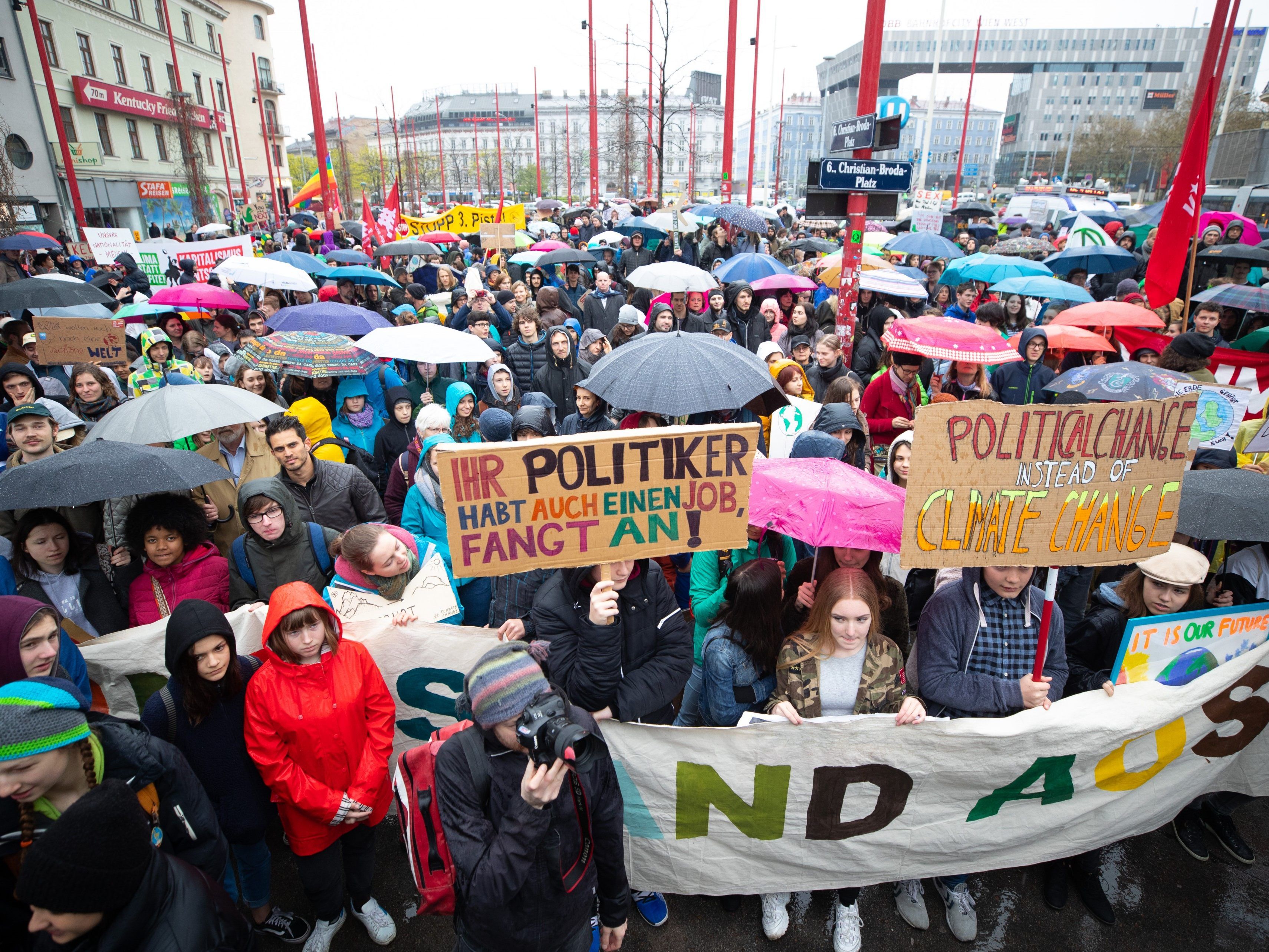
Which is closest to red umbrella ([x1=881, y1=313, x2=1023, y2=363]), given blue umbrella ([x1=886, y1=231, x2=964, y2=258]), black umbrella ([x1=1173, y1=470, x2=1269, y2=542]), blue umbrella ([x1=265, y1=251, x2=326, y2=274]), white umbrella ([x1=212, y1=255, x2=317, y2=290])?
black umbrella ([x1=1173, y1=470, x2=1269, y2=542])

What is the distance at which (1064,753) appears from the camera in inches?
114

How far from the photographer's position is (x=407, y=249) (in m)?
12.5

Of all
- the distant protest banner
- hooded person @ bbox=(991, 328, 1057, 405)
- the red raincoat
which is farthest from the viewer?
the distant protest banner

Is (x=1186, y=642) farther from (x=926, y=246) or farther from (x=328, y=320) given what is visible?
(x=926, y=246)

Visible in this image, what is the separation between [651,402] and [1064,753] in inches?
99.2

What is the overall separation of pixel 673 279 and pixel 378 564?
5877 mm

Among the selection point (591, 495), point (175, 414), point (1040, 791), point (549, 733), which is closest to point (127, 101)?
point (175, 414)

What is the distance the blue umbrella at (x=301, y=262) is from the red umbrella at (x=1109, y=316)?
983 cm

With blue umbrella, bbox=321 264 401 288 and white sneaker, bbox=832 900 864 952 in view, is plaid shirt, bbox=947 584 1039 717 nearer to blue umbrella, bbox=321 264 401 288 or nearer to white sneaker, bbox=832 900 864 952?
white sneaker, bbox=832 900 864 952

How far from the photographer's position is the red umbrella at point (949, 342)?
548cm

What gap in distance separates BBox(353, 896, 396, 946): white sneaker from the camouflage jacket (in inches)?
73.3

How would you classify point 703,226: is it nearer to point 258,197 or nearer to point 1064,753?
point 1064,753

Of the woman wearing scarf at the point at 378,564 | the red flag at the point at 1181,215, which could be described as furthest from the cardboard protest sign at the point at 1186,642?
the red flag at the point at 1181,215

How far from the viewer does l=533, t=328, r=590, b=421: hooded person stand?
6.84 m
